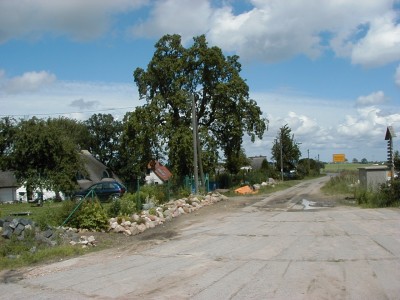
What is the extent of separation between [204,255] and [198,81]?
33.4 m

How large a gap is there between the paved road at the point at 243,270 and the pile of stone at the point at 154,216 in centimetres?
247

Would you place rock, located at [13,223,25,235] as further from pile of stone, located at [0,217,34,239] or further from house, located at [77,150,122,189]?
house, located at [77,150,122,189]

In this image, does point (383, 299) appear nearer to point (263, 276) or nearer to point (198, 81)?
point (263, 276)

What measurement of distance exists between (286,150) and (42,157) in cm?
4647

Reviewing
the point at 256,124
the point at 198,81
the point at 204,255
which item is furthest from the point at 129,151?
the point at 204,255

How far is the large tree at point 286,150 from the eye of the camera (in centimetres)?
8081

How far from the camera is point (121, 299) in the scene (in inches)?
289

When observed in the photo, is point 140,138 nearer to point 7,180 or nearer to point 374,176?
point 374,176

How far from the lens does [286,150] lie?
81188mm

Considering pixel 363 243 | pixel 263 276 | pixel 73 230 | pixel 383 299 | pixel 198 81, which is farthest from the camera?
pixel 198 81

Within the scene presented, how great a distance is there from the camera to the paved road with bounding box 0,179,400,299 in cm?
757

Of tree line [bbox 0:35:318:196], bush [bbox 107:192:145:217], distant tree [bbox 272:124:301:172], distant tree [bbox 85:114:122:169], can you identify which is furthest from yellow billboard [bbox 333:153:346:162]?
bush [bbox 107:192:145:217]

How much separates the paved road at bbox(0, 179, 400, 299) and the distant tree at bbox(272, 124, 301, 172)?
66.3 meters

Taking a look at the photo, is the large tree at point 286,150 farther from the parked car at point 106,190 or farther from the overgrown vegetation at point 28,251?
the overgrown vegetation at point 28,251
